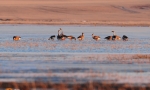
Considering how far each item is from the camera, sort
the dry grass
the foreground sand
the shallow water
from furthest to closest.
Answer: the foreground sand, the shallow water, the dry grass

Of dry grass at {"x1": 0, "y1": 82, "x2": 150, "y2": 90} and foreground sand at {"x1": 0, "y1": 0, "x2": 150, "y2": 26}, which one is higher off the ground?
dry grass at {"x1": 0, "y1": 82, "x2": 150, "y2": 90}

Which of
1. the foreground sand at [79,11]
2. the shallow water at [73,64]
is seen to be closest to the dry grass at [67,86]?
the shallow water at [73,64]

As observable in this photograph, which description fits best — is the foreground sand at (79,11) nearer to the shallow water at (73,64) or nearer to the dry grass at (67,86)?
the shallow water at (73,64)

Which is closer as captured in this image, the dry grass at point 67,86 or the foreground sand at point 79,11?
the dry grass at point 67,86

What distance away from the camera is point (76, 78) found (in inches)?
474

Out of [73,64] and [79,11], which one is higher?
[73,64]

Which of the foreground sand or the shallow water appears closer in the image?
the shallow water

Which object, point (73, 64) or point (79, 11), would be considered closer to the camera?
point (73, 64)

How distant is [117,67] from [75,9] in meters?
64.1

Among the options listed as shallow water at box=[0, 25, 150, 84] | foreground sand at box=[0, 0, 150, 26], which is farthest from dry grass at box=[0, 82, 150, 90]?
foreground sand at box=[0, 0, 150, 26]

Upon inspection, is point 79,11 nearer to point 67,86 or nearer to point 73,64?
point 73,64

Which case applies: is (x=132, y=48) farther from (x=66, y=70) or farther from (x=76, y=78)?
(x=76, y=78)

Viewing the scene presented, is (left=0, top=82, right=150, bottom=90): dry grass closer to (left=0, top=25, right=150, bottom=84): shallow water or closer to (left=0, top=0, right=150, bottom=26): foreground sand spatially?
(left=0, top=25, right=150, bottom=84): shallow water

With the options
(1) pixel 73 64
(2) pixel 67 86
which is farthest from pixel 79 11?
(2) pixel 67 86
